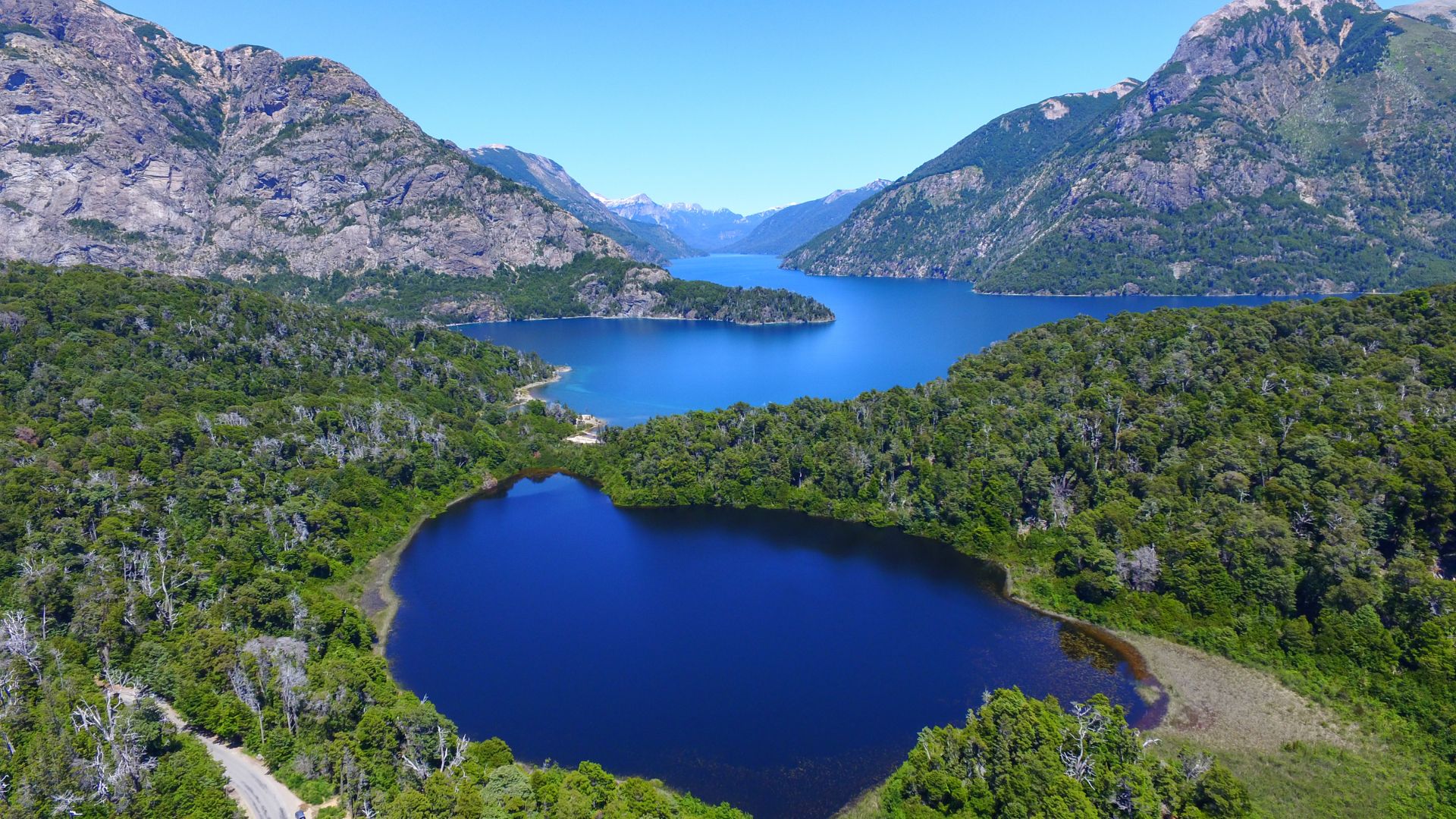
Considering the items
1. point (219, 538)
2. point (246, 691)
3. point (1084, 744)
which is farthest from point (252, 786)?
point (1084, 744)

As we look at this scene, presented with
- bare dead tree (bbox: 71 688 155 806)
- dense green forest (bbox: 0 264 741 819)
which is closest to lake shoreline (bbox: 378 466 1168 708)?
dense green forest (bbox: 0 264 741 819)

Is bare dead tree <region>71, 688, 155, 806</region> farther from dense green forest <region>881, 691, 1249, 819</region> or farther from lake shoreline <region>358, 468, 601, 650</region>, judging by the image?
dense green forest <region>881, 691, 1249, 819</region>

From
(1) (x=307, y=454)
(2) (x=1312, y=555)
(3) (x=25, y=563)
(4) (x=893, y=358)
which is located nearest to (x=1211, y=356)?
(2) (x=1312, y=555)

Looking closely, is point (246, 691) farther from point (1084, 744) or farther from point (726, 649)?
point (1084, 744)

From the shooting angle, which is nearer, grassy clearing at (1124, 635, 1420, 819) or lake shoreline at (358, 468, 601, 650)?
grassy clearing at (1124, 635, 1420, 819)

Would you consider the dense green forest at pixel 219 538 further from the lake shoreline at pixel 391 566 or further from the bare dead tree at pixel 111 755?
the lake shoreline at pixel 391 566

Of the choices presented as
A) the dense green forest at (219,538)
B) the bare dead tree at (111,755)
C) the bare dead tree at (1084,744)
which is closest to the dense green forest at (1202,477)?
the bare dead tree at (1084,744)
